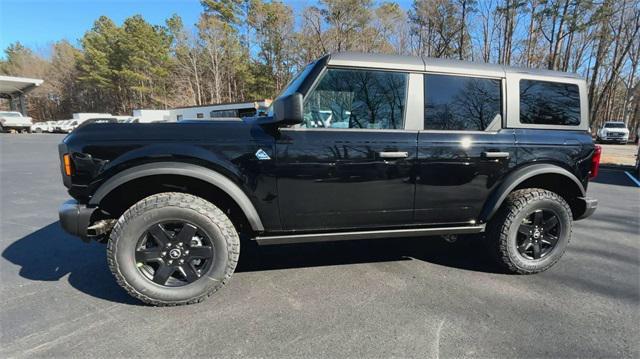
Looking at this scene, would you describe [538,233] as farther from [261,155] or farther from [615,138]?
[615,138]

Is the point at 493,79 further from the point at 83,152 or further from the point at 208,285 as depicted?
the point at 83,152

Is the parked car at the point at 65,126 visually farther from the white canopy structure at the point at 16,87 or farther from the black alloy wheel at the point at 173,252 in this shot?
the black alloy wheel at the point at 173,252

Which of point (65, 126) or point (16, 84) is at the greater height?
point (16, 84)

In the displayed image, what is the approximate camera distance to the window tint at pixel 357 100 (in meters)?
2.63

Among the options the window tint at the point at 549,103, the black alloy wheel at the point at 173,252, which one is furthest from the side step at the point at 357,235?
the window tint at the point at 549,103

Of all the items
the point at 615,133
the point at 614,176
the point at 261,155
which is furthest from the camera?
the point at 615,133

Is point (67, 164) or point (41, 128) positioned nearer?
point (67, 164)

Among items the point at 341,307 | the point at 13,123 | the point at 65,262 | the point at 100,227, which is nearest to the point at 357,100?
the point at 341,307

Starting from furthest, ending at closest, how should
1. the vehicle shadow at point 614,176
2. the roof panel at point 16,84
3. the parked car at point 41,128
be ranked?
the parked car at point 41,128
the roof panel at point 16,84
the vehicle shadow at point 614,176

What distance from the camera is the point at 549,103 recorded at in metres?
3.05

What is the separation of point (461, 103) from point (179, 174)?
243 cm

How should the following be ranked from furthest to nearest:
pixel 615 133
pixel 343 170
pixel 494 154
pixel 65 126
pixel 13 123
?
1. pixel 65 126
2. pixel 13 123
3. pixel 615 133
4. pixel 494 154
5. pixel 343 170

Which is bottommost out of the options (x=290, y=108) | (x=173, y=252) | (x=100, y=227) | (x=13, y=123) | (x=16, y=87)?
(x=173, y=252)

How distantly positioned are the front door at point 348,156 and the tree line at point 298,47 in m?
31.1
